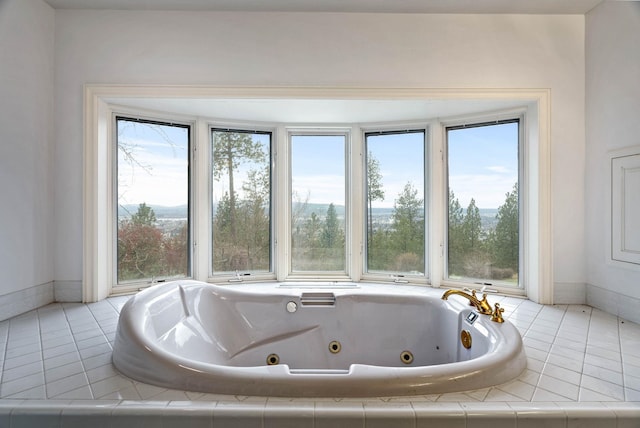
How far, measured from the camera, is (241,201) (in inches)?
103

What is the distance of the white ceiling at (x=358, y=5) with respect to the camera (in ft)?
6.48

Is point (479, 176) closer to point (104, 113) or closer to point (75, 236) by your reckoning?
point (104, 113)

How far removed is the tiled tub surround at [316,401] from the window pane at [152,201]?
992 millimetres

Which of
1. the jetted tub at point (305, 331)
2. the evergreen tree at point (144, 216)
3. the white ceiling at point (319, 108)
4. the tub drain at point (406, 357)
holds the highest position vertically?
the white ceiling at point (319, 108)

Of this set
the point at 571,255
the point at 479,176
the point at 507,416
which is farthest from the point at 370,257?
the point at 507,416

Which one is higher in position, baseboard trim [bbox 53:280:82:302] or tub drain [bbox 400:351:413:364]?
baseboard trim [bbox 53:280:82:302]

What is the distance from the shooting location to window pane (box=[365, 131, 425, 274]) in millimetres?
2588

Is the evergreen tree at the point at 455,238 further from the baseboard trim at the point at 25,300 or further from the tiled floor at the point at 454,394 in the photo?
A: the baseboard trim at the point at 25,300

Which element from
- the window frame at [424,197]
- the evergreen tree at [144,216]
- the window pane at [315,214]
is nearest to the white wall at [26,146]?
the evergreen tree at [144,216]

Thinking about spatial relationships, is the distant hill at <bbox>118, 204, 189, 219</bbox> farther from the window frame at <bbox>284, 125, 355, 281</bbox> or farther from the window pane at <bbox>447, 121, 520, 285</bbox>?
the window pane at <bbox>447, 121, 520, 285</bbox>

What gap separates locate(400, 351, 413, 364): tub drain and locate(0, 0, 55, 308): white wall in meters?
2.23

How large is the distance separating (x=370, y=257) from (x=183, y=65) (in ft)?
6.34

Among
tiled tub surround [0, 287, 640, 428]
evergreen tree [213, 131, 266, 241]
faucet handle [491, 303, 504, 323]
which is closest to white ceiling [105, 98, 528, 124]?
evergreen tree [213, 131, 266, 241]

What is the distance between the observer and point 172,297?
66.6 inches
